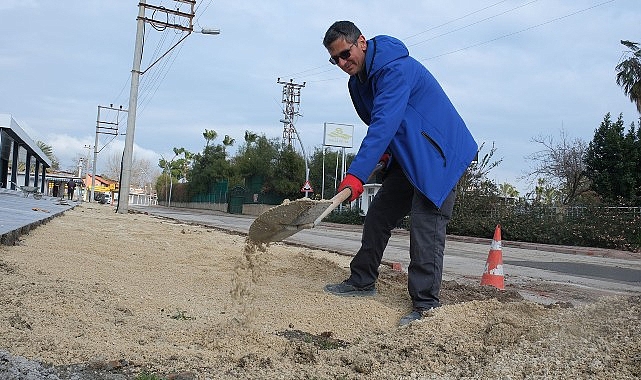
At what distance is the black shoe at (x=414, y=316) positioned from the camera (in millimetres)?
3340

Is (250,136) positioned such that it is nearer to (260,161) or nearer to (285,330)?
(260,161)

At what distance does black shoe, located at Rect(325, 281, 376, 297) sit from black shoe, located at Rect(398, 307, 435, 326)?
60cm

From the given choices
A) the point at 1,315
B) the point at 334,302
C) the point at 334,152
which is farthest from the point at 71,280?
the point at 334,152

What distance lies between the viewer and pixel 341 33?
3605 millimetres

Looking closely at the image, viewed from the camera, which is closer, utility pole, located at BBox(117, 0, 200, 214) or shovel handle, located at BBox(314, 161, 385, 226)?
shovel handle, located at BBox(314, 161, 385, 226)

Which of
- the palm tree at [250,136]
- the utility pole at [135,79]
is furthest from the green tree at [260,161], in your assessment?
the utility pole at [135,79]

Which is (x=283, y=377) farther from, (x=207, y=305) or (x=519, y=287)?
(x=519, y=287)

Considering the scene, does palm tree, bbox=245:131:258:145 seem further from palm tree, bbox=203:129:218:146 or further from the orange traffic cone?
the orange traffic cone

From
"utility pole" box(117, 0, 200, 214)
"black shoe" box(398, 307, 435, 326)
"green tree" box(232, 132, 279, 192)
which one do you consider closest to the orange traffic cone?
"black shoe" box(398, 307, 435, 326)

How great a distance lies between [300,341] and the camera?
2873 millimetres

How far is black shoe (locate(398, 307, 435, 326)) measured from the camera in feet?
11.0

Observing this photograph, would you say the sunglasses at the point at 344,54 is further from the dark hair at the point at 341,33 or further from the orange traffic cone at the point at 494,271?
the orange traffic cone at the point at 494,271

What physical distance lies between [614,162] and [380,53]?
22.7 metres

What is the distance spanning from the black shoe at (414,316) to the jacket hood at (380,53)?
4.89 feet
